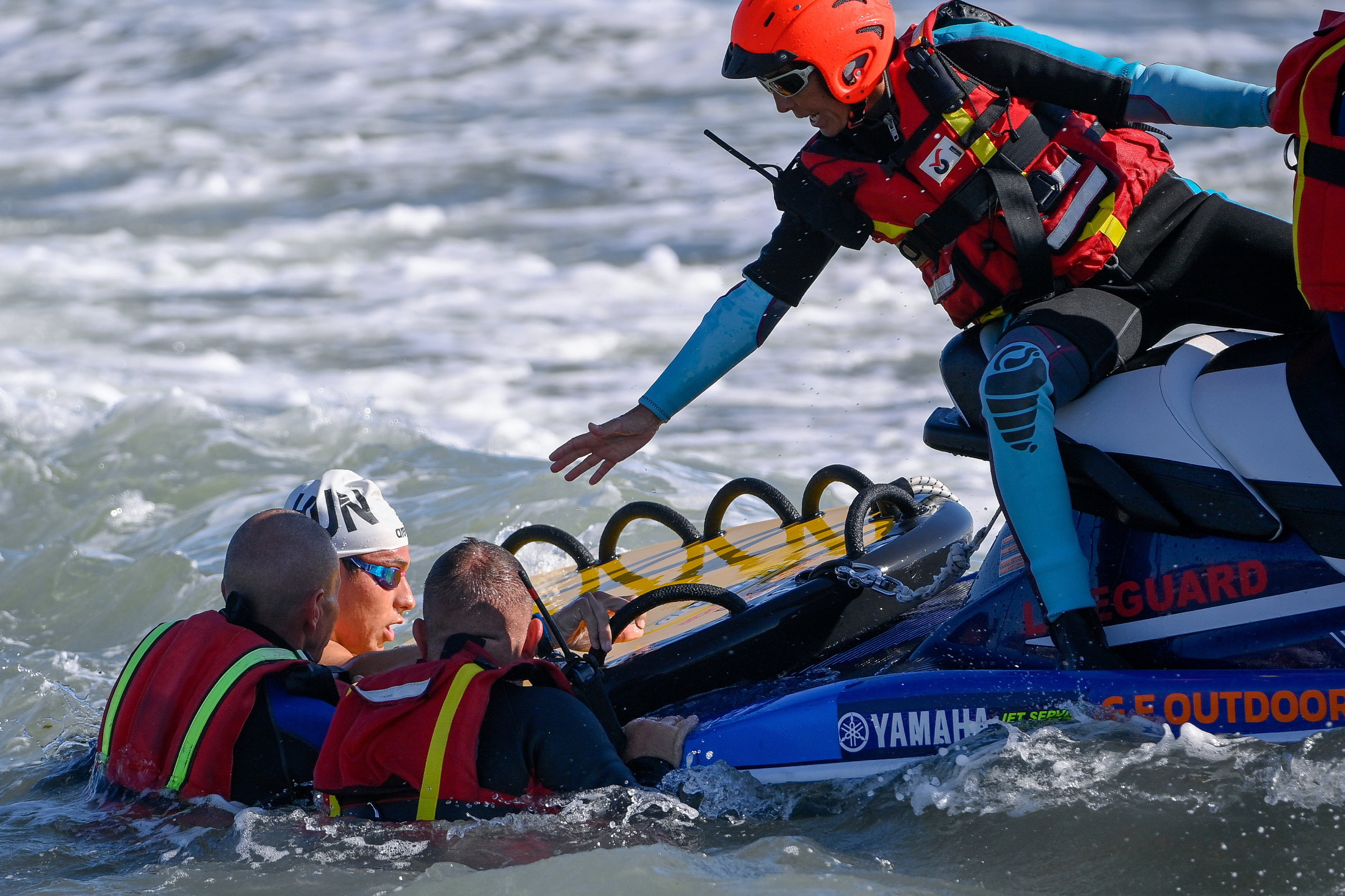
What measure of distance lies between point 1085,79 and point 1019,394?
2.58 ft

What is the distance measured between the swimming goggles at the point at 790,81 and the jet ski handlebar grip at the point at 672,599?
50.3 inches

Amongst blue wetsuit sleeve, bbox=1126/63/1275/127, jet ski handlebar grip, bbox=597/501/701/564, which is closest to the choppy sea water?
blue wetsuit sleeve, bbox=1126/63/1275/127

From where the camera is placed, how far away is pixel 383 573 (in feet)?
14.6

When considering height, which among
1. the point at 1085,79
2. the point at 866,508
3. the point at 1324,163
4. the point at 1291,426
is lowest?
the point at 866,508

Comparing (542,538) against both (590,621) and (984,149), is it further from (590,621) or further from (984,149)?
(984,149)

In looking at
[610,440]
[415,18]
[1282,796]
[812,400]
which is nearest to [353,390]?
[812,400]

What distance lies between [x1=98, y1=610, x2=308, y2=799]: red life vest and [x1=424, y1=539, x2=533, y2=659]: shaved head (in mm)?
401

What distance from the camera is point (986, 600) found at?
11.8 ft

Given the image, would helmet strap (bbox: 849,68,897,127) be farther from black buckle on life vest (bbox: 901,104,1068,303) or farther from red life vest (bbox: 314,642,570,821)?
red life vest (bbox: 314,642,570,821)

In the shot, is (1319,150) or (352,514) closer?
(1319,150)

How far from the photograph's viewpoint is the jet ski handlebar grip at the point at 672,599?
12.0 ft

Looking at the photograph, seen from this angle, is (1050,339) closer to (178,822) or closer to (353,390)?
(178,822)

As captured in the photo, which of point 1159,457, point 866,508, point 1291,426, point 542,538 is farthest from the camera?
point 542,538

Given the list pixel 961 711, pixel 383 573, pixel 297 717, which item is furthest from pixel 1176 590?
pixel 383 573
